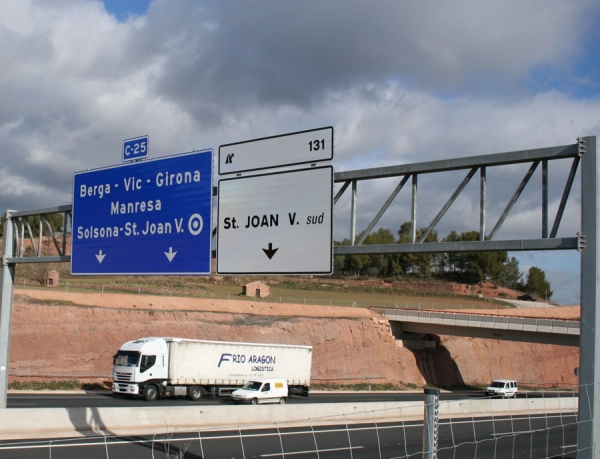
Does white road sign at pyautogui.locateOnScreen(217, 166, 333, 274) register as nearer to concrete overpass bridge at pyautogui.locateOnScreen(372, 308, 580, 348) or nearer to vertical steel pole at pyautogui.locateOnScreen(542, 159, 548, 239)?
vertical steel pole at pyautogui.locateOnScreen(542, 159, 548, 239)

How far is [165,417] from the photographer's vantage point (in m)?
22.8

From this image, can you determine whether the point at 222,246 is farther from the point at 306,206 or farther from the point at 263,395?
the point at 263,395

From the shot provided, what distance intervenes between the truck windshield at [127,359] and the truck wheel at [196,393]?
4.04 metres

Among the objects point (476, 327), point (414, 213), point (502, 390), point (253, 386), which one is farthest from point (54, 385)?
point (476, 327)

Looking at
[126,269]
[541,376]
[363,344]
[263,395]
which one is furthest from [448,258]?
[126,269]

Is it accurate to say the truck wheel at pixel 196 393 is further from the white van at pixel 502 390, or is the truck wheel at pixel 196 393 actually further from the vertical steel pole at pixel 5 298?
the white van at pixel 502 390

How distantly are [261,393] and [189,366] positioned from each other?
4863mm

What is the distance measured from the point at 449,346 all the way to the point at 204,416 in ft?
185

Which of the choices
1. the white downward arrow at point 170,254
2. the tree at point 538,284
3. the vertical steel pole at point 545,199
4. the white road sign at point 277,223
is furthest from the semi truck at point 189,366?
the tree at point 538,284

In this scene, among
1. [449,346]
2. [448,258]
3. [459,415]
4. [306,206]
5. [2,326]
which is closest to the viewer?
[306,206]

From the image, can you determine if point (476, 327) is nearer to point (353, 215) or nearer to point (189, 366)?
point (189, 366)

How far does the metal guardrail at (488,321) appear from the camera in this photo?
192ft

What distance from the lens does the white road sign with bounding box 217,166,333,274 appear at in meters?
Result: 10.7

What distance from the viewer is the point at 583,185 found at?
873 cm
